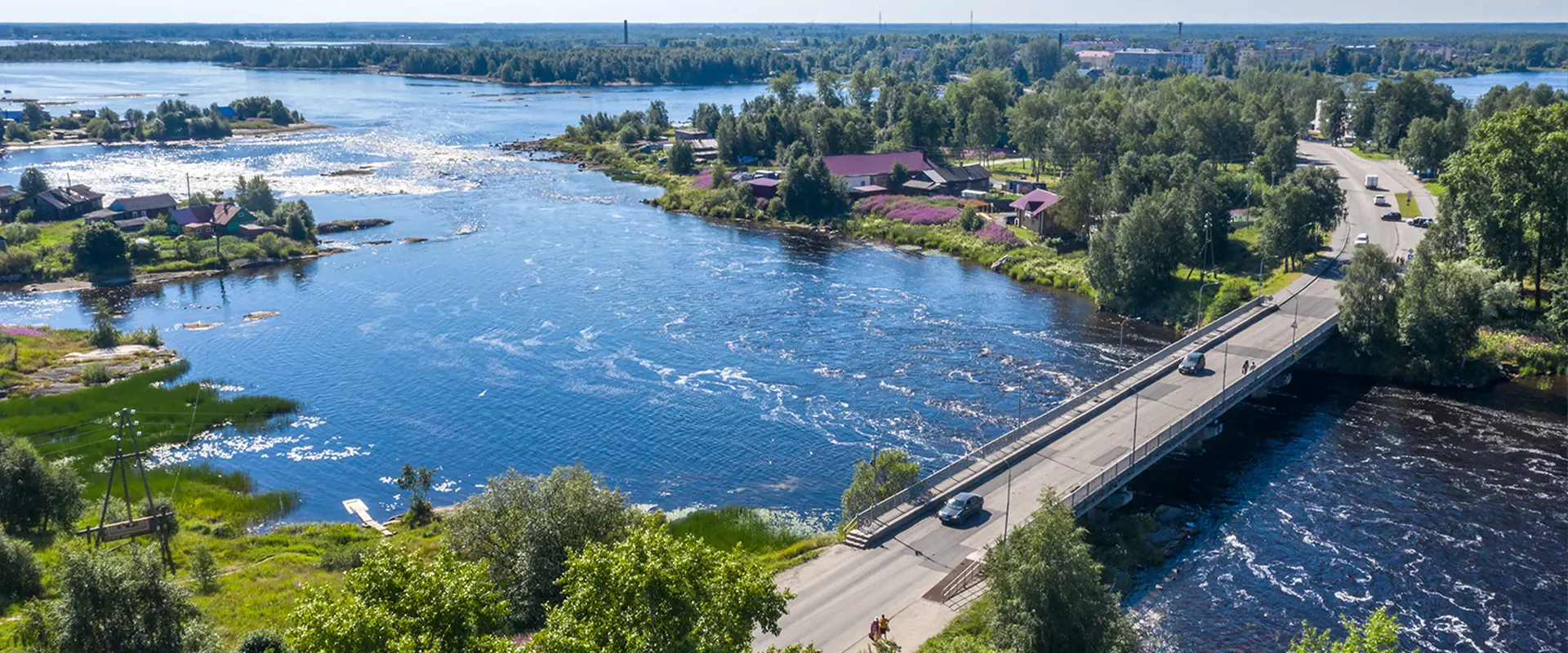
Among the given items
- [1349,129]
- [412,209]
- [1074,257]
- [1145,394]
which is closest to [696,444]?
[1145,394]

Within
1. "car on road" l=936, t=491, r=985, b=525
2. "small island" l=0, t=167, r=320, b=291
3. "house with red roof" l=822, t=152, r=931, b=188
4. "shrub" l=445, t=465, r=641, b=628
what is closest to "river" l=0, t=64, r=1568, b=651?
→ "small island" l=0, t=167, r=320, b=291

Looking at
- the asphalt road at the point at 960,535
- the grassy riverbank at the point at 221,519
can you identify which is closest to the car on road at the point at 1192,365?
the asphalt road at the point at 960,535

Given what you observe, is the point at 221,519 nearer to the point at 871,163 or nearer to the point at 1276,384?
the point at 1276,384

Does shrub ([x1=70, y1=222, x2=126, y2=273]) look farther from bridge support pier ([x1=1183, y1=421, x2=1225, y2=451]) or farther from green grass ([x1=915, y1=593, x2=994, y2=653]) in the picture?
bridge support pier ([x1=1183, y1=421, x2=1225, y2=451])

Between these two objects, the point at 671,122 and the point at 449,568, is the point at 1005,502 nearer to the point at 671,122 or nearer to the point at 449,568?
the point at 449,568

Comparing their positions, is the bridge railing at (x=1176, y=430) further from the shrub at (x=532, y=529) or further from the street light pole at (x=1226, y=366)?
the shrub at (x=532, y=529)

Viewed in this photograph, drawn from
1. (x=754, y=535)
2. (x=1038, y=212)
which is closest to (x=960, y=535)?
(x=754, y=535)
